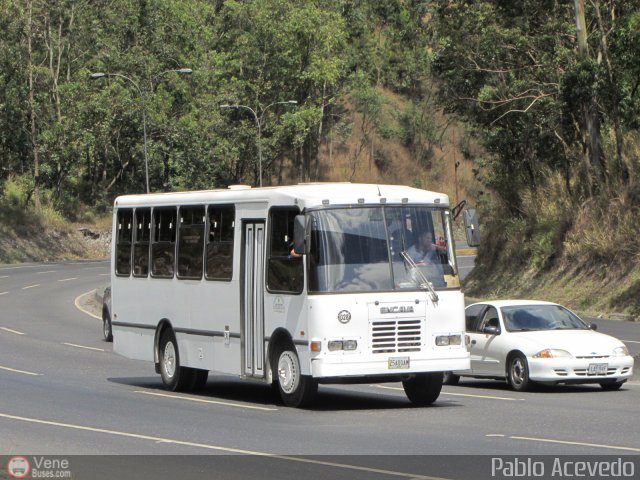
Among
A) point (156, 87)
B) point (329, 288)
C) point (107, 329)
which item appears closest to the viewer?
point (329, 288)

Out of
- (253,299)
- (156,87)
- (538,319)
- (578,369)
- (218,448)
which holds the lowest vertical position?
(218,448)

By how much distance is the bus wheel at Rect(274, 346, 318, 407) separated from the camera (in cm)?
1744

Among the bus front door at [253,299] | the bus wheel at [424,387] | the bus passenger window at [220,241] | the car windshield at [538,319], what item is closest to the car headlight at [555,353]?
the car windshield at [538,319]

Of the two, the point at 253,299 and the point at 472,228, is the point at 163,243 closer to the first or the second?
the point at 253,299

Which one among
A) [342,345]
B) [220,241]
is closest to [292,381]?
[342,345]

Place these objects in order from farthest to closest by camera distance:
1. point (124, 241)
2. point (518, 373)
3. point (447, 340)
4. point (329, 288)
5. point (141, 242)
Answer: point (124, 241), point (141, 242), point (518, 373), point (447, 340), point (329, 288)

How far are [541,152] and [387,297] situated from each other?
32.5m

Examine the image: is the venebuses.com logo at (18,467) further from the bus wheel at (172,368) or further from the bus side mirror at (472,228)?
the bus wheel at (172,368)

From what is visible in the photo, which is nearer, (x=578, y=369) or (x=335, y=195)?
(x=335, y=195)

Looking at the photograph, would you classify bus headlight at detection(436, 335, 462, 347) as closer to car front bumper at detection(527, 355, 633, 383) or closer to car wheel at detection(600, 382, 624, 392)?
car front bumper at detection(527, 355, 633, 383)

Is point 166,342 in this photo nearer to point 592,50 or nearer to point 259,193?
point 259,193

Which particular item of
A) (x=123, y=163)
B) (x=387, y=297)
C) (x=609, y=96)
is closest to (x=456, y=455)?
(x=387, y=297)

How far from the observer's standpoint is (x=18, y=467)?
11703 mm

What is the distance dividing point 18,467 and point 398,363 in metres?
6.61
